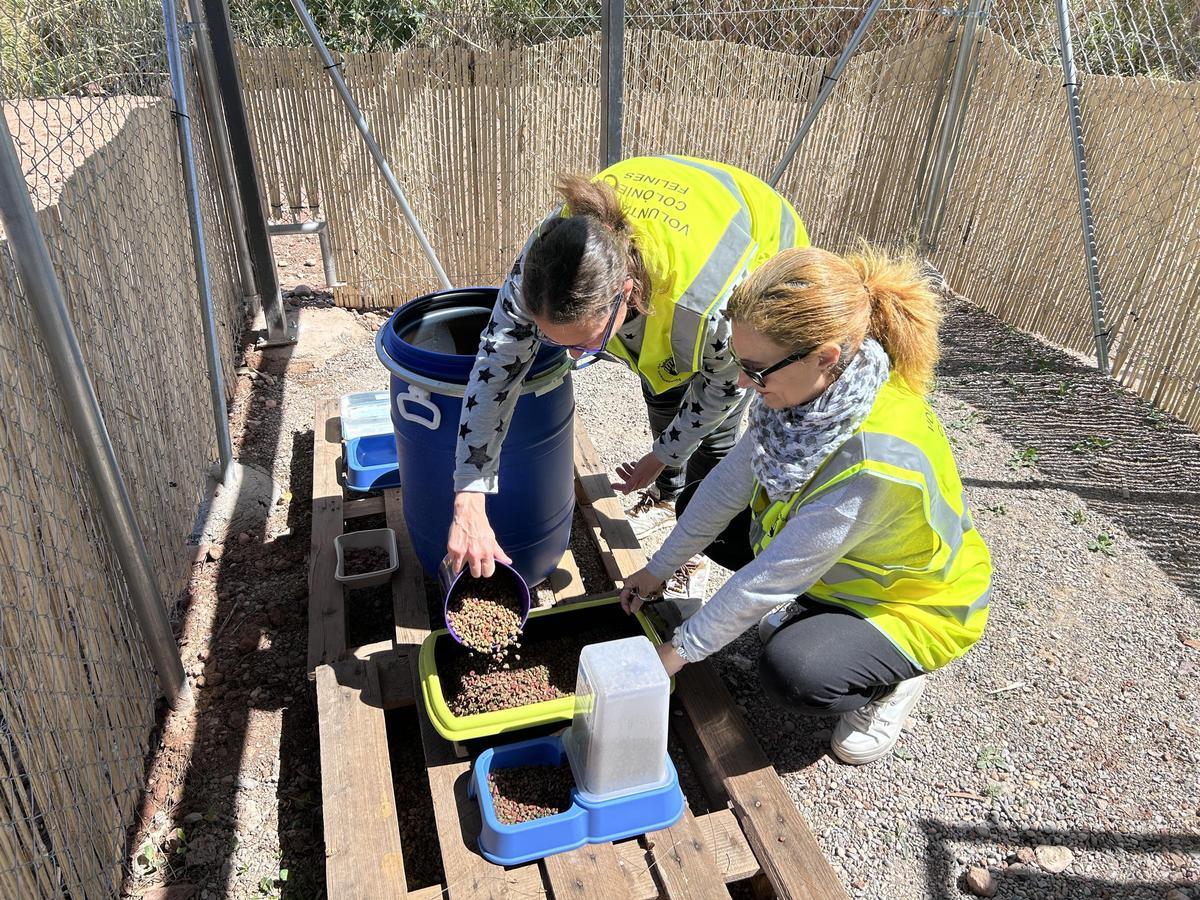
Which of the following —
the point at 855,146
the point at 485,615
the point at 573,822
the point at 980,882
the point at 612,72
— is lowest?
the point at 980,882

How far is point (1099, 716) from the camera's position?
8.41ft

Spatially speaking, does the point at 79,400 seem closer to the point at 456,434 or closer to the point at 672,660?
the point at 456,434

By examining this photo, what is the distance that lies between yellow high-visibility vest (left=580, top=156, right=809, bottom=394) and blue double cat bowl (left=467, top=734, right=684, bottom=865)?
106 cm

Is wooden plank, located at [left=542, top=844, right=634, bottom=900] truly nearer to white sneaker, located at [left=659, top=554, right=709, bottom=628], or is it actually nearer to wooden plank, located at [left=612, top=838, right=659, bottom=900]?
wooden plank, located at [left=612, top=838, right=659, bottom=900]

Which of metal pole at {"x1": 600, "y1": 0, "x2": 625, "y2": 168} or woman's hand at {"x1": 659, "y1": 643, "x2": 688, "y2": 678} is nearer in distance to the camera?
woman's hand at {"x1": 659, "y1": 643, "x2": 688, "y2": 678}

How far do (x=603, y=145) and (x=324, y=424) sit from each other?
1.79 metres

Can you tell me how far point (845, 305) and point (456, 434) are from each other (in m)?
1.09

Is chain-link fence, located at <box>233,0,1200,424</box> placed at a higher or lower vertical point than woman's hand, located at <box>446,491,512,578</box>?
higher

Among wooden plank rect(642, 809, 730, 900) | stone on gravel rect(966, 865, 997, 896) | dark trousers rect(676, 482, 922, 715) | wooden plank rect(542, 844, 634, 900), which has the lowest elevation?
stone on gravel rect(966, 865, 997, 896)

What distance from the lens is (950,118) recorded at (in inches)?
215

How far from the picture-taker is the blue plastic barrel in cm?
222

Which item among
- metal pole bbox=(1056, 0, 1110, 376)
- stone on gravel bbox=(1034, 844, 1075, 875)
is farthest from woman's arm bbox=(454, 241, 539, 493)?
metal pole bbox=(1056, 0, 1110, 376)

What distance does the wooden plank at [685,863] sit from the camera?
1807 mm

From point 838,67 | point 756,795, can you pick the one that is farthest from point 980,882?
point 838,67
